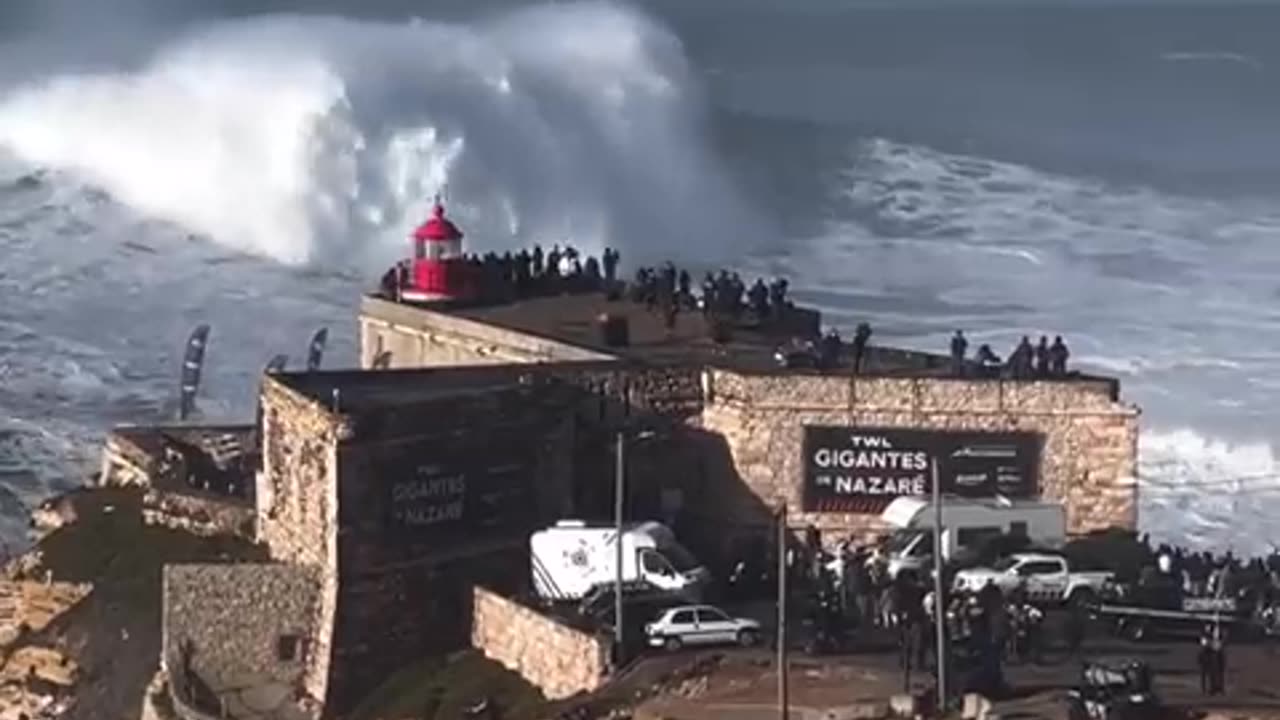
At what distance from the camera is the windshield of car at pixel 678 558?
27031mm

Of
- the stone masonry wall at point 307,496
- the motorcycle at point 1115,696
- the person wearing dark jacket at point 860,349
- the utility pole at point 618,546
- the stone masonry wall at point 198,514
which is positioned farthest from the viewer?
the stone masonry wall at point 198,514

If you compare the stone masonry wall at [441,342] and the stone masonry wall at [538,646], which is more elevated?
the stone masonry wall at [441,342]

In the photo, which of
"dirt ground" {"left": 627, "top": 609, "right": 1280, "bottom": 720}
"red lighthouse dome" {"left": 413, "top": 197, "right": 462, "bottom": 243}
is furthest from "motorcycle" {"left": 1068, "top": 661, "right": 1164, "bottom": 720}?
"red lighthouse dome" {"left": 413, "top": 197, "right": 462, "bottom": 243}

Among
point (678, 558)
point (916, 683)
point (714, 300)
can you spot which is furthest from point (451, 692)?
point (714, 300)

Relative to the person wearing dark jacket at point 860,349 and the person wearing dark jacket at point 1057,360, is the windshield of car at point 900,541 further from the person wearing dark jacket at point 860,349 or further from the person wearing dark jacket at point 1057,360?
the person wearing dark jacket at point 1057,360

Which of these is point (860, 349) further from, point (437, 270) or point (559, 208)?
point (559, 208)

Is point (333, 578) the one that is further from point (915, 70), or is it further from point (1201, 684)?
point (915, 70)

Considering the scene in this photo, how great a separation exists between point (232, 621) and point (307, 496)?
1.33 m

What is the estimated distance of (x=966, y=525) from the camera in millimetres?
27766

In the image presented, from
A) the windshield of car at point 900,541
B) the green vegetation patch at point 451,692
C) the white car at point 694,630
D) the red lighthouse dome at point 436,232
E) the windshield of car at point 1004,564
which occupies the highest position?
the red lighthouse dome at point 436,232

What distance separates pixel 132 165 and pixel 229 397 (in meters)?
27.1

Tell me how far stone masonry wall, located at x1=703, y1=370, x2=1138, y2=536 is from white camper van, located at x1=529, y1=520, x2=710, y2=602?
220 cm

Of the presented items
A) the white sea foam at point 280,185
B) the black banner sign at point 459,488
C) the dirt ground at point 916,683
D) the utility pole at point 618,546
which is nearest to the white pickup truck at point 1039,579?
the dirt ground at point 916,683

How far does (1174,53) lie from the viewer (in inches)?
6383
